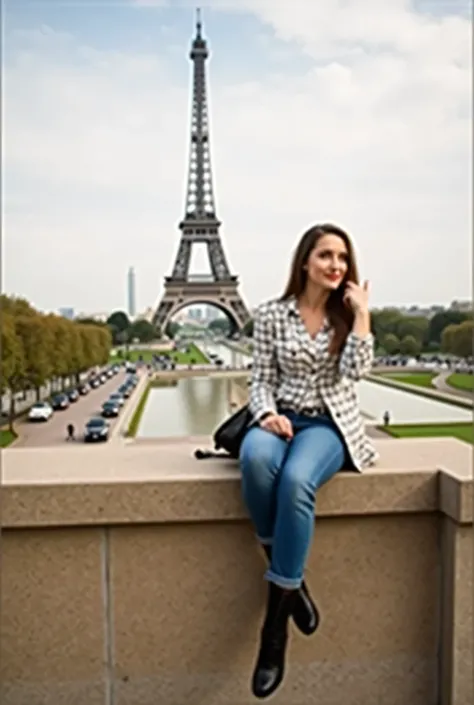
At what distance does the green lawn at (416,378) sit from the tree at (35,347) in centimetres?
759

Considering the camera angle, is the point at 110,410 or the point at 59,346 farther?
the point at 59,346

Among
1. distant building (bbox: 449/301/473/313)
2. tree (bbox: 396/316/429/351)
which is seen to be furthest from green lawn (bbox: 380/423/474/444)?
tree (bbox: 396/316/429/351)

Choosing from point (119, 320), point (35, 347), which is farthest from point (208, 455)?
point (119, 320)

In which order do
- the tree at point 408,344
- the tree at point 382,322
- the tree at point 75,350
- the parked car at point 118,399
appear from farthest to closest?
the tree at point 75,350, the parked car at point 118,399, the tree at point 408,344, the tree at point 382,322

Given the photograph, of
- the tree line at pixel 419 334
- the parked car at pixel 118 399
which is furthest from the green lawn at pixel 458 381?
the parked car at pixel 118 399

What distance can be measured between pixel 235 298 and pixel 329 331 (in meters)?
35.6

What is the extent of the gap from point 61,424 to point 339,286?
38.5ft

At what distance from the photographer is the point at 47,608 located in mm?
1551

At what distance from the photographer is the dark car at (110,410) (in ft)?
47.4

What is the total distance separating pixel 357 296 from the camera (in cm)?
158

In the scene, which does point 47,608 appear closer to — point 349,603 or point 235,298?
point 349,603

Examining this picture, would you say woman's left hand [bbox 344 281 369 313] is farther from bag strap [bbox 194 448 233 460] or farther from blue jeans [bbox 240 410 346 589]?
bag strap [bbox 194 448 233 460]

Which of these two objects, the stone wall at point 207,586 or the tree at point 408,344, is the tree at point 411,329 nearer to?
the tree at point 408,344

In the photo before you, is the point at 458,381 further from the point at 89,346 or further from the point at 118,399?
the point at 89,346
